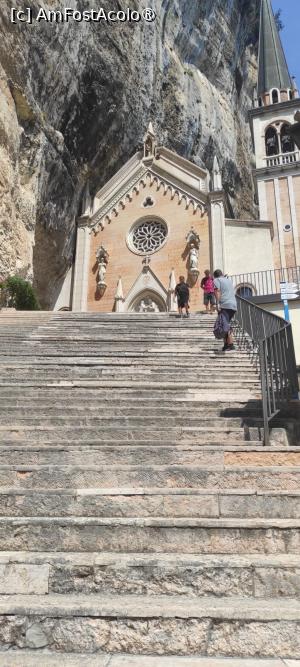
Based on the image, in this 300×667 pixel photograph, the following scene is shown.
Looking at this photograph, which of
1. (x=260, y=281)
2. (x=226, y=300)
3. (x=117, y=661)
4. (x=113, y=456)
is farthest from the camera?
(x=260, y=281)

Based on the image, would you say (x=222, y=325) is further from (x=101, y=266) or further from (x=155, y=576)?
(x=101, y=266)

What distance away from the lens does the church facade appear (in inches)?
816

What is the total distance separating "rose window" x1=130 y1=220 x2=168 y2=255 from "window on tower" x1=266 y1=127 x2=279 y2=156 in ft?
34.8

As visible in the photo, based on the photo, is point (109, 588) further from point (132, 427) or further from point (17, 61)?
point (17, 61)

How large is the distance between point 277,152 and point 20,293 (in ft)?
64.2

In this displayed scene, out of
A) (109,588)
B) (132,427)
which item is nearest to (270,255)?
(132,427)

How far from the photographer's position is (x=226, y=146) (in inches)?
1264

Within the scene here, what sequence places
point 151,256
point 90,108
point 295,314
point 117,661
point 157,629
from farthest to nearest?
point 151,256
point 90,108
point 295,314
point 157,629
point 117,661

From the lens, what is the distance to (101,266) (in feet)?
72.2

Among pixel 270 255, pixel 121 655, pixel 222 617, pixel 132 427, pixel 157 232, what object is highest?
pixel 157 232

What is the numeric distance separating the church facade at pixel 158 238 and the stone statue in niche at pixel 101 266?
0.14 ft

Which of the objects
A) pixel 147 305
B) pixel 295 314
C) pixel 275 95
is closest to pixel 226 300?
pixel 295 314

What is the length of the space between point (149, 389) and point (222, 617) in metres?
4.03

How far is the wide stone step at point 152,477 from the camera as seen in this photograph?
11.7 feet
